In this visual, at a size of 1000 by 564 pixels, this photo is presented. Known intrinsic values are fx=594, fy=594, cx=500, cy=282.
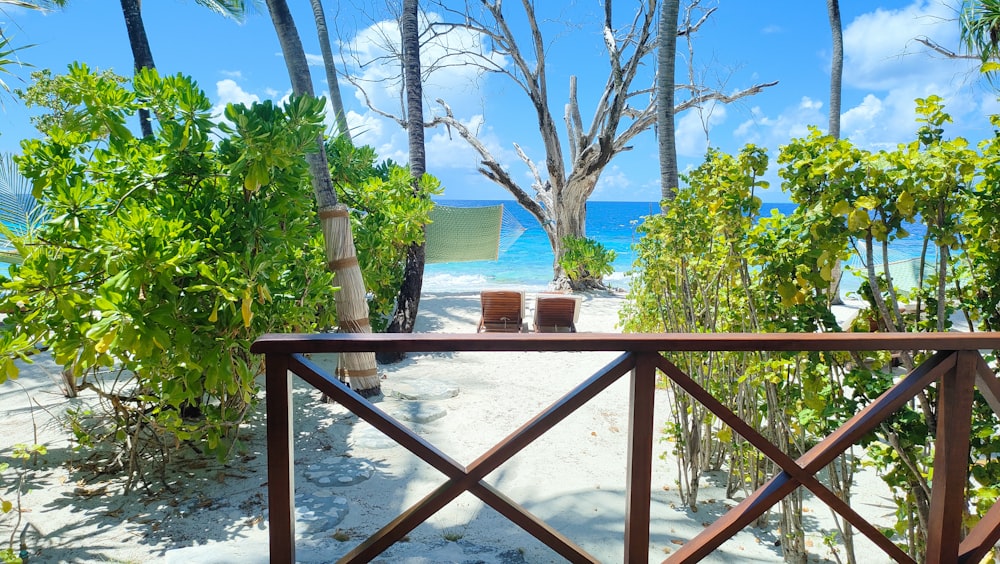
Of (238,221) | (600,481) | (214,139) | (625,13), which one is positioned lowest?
(600,481)

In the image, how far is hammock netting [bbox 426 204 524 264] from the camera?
33.3 ft

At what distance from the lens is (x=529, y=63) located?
10188 millimetres

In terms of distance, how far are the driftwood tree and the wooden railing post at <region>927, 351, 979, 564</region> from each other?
823 cm

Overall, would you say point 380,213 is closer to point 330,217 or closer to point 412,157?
point 412,157

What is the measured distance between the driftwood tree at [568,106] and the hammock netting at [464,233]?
0.74 m

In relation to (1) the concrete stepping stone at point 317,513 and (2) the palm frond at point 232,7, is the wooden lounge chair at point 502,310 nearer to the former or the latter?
(1) the concrete stepping stone at point 317,513

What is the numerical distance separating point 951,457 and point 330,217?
3.48 meters

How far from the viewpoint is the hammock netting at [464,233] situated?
400 inches

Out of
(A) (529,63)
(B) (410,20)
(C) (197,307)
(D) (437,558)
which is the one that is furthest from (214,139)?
(A) (529,63)

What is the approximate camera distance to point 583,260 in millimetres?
10312

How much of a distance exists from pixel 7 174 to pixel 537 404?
3.68 metres

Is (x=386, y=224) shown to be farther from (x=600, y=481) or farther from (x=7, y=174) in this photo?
(x=600, y=481)

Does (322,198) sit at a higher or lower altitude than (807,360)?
higher

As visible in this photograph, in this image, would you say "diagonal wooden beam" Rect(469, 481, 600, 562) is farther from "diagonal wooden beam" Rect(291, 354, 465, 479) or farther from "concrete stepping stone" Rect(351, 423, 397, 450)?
"concrete stepping stone" Rect(351, 423, 397, 450)
